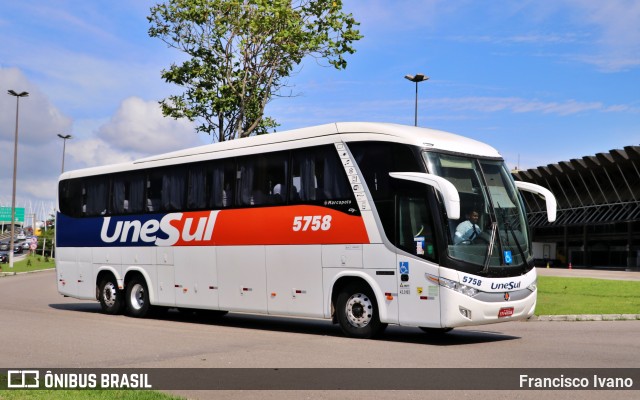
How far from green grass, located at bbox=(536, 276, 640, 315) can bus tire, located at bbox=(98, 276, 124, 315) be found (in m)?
10.4

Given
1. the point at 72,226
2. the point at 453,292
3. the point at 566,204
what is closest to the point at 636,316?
the point at 453,292

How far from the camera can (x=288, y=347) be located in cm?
1311

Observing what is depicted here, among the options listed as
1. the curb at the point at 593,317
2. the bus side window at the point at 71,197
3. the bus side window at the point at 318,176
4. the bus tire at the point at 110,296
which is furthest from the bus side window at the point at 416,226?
the bus side window at the point at 71,197

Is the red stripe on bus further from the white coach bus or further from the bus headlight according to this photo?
the bus headlight

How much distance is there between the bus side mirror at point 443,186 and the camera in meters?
12.5

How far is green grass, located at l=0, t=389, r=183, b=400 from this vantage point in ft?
25.7

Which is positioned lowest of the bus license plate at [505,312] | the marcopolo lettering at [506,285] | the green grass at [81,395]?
the green grass at [81,395]

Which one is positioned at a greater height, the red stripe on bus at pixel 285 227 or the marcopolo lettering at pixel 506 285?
the red stripe on bus at pixel 285 227

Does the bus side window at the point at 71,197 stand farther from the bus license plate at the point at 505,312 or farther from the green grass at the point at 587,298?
the bus license plate at the point at 505,312

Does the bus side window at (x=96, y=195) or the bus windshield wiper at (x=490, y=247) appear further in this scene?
the bus side window at (x=96, y=195)

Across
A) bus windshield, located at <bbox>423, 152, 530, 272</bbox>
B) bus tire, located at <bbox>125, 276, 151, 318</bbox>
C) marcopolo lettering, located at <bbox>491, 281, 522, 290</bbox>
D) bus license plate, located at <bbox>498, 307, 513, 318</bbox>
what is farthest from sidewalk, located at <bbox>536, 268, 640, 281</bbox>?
bus license plate, located at <bbox>498, 307, 513, 318</bbox>

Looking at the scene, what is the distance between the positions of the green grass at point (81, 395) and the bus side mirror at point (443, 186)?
5.92 meters

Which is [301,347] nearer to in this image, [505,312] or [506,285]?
[505,312]

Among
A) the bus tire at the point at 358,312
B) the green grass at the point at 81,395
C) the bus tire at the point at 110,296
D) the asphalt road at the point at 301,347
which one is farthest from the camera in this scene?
the bus tire at the point at 110,296
